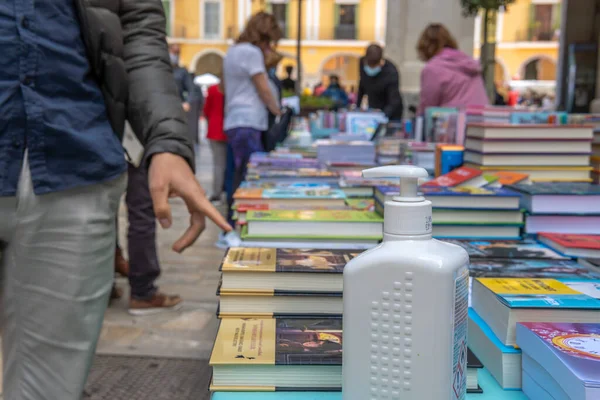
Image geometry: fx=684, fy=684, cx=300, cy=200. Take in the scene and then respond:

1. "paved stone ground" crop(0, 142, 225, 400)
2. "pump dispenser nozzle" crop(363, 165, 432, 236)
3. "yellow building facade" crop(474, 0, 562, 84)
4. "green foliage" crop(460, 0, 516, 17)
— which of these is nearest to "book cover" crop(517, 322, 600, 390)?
"pump dispenser nozzle" crop(363, 165, 432, 236)

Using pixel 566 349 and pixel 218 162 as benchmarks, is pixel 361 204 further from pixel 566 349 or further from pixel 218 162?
pixel 218 162

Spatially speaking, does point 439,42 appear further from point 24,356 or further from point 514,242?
point 24,356

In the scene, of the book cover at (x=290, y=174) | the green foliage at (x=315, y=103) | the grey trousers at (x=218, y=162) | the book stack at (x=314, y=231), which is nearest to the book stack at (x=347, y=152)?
the book cover at (x=290, y=174)

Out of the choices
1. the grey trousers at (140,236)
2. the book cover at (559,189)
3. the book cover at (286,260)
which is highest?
the book cover at (559,189)

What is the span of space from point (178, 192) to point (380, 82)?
5.33m

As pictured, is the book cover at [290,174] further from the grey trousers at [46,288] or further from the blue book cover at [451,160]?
the grey trousers at [46,288]

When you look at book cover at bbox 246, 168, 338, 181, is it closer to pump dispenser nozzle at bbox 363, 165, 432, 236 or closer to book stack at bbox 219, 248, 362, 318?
book stack at bbox 219, 248, 362, 318

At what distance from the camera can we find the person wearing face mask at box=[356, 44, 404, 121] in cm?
614

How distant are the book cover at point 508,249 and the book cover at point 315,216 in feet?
0.66

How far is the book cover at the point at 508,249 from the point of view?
1.34 meters

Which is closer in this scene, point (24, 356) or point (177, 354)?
point (24, 356)

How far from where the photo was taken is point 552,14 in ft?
114

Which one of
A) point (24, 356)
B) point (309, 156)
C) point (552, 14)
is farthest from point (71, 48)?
point (552, 14)

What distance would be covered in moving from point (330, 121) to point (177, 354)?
2.93 metres
